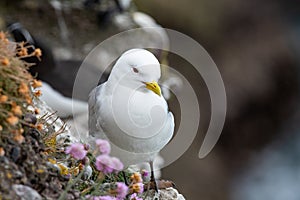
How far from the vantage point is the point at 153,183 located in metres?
2.30

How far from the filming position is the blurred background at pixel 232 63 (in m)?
6.20

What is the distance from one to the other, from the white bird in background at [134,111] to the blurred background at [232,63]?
3.57m

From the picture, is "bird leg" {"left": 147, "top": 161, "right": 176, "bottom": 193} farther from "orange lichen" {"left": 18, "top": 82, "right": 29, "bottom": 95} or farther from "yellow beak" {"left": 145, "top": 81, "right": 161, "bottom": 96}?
"orange lichen" {"left": 18, "top": 82, "right": 29, "bottom": 95}

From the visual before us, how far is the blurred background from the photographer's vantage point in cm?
620

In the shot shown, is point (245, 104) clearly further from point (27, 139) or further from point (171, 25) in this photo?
point (27, 139)

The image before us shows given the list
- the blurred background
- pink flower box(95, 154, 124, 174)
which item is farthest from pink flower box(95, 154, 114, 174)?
the blurred background

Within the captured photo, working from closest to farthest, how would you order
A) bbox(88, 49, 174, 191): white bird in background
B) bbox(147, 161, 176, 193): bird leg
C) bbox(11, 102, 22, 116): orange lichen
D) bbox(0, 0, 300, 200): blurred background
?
bbox(11, 102, 22, 116): orange lichen
bbox(88, 49, 174, 191): white bird in background
bbox(147, 161, 176, 193): bird leg
bbox(0, 0, 300, 200): blurred background

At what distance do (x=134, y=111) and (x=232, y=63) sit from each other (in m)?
4.89

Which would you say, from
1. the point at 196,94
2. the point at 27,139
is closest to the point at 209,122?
the point at 196,94

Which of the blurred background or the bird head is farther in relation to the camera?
the blurred background

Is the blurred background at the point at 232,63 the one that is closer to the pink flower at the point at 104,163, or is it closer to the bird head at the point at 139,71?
the bird head at the point at 139,71

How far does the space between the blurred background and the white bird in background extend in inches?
140

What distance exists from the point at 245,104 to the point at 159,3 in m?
1.55

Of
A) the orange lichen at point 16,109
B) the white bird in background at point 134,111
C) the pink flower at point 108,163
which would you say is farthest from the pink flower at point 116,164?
the white bird in background at point 134,111
